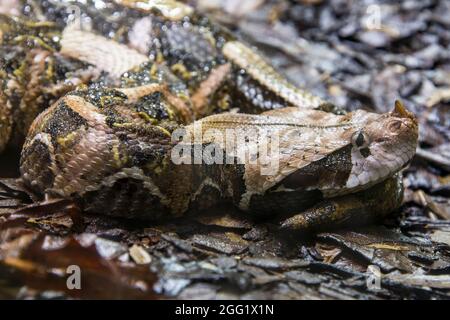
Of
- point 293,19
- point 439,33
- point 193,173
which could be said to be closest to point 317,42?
point 293,19

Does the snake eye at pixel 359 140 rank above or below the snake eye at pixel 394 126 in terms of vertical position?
Answer: below

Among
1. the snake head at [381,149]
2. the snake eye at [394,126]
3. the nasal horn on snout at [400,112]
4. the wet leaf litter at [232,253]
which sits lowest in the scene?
the wet leaf litter at [232,253]

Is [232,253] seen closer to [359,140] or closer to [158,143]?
[158,143]

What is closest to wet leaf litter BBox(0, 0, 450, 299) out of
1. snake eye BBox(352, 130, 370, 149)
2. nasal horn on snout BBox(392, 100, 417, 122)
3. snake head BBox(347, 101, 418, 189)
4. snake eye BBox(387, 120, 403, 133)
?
snake head BBox(347, 101, 418, 189)

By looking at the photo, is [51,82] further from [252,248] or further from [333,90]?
[333,90]

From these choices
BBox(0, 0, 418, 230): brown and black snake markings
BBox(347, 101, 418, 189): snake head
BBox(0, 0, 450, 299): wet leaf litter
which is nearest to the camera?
BBox(0, 0, 450, 299): wet leaf litter

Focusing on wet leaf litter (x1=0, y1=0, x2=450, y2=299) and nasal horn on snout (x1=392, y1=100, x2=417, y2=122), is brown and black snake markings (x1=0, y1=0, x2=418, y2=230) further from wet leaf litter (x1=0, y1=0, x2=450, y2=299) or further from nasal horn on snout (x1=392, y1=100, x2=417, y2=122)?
wet leaf litter (x1=0, y1=0, x2=450, y2=299)

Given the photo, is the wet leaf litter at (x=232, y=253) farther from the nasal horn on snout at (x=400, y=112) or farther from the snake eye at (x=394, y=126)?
the nasal horn on snout at (x=400, y=112)

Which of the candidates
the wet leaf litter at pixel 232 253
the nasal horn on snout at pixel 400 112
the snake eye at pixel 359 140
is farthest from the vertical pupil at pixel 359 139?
the wet leaf litter at pixel 232 253
